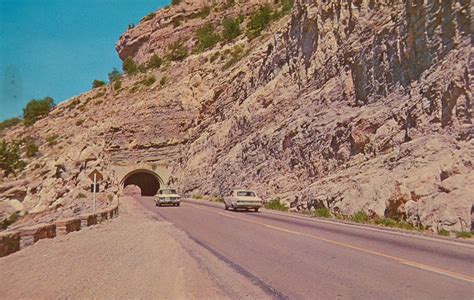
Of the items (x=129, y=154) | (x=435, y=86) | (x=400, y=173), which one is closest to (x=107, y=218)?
(x=400, y=173)

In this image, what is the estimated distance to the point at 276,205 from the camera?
2992cm

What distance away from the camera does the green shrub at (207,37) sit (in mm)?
79688

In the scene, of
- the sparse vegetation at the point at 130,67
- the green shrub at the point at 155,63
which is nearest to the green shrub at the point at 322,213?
the green shrub at the point at 155,63

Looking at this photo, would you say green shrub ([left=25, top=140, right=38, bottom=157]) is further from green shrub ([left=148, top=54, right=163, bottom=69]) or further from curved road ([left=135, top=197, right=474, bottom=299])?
curved road ([left=135, top=197, right=474, bottom=299])

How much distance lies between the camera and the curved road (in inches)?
275

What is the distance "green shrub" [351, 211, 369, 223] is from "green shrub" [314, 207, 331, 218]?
89.4 inches

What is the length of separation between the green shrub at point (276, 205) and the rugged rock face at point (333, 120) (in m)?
0.86

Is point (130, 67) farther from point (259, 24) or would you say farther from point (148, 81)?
point (259, 24)

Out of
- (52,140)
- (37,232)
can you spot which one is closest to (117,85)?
(52,140)

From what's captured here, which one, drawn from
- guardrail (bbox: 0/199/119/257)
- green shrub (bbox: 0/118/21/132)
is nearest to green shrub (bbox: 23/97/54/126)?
green shrub (bbox: 0/118/21/132)

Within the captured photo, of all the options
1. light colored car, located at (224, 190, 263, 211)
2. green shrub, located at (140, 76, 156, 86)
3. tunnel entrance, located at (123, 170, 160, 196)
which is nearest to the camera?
light colored car, located at (224, 190, 263, 211)

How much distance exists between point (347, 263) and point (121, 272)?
14.4ft

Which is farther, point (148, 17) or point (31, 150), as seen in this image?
point (148, 17)

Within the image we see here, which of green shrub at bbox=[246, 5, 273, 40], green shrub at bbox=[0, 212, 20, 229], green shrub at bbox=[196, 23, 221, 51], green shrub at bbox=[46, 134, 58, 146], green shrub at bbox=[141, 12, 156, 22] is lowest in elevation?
green shrub at bbox=[0, 212, 20, 229]
